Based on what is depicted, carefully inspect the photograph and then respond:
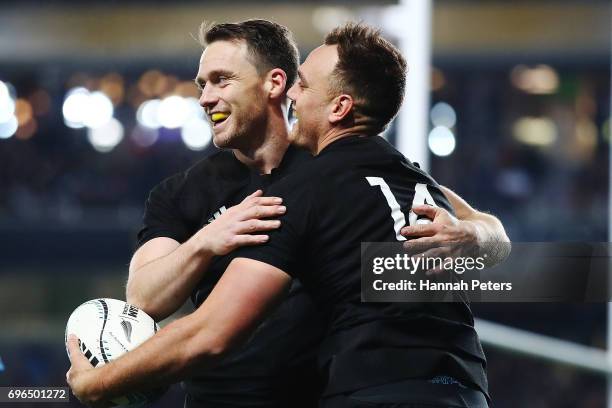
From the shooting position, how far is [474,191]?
55.6 feet

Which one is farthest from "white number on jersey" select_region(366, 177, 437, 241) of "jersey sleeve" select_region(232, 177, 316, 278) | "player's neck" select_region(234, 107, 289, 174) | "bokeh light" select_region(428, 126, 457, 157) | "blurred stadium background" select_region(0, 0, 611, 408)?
"bokeh light" select_region(428, 126, 457, 157)

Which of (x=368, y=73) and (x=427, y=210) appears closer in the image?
(x=427, y=210)

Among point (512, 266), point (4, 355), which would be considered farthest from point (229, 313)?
point (4, 355)

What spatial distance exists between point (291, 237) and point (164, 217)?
0.84 metres

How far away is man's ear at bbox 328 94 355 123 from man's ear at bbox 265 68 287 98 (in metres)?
0.66

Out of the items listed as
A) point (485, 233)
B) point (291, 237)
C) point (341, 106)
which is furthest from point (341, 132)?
point (485, 233)

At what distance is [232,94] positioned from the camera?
3.50 m

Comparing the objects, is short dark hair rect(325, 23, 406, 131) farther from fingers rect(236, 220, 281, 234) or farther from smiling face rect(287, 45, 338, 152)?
fingers rect(236, 220, 281, 234)

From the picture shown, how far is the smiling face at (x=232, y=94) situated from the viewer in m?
3.47

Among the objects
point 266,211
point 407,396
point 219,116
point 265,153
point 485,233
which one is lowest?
point 407,396

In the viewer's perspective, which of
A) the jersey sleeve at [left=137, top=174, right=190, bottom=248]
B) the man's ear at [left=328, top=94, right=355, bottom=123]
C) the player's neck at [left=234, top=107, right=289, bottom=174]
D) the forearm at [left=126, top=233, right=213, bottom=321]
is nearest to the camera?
the man's ear at [left=328, top=94, right=355, bottom=123]

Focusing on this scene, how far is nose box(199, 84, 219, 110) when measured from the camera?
3469mm

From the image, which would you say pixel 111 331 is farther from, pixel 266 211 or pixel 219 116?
pixel 219 116

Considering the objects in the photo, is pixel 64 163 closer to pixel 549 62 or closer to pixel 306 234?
pixel 549 62
